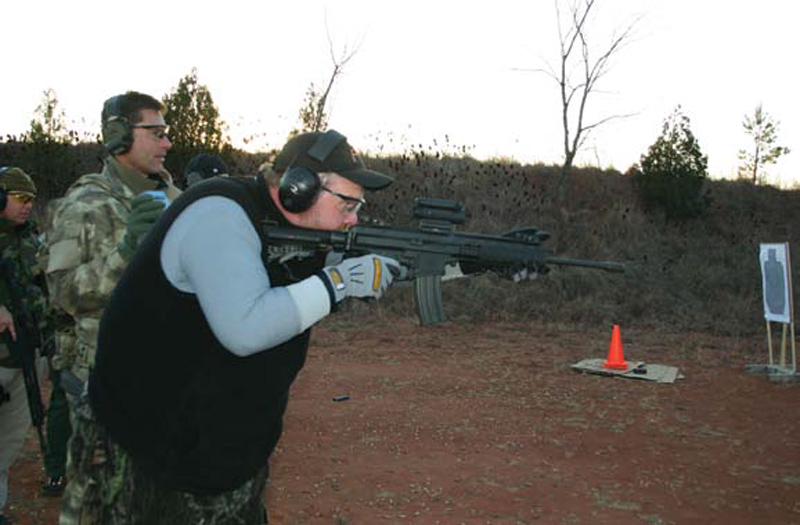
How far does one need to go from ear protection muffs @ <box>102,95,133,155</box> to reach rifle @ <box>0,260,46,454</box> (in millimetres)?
1689

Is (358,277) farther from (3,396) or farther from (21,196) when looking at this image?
(21,196)

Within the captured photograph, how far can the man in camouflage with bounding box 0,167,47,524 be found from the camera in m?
4.41

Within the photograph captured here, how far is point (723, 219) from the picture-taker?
2241 centimetres

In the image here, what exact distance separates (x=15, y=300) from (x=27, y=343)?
0.33m

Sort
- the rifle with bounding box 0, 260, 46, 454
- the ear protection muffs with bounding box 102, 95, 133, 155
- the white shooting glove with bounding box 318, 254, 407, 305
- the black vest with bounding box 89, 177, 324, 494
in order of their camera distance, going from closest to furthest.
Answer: the black vest with bounding box 89, 177, 324, 494 < the white shooting glove with bounding box 318, 254, 407, 305 < the ear protection muffs with bounding box 102, 95, 133, 155 < the rifle with bounding box 0, 260, 46, 454

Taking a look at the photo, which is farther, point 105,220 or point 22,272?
point 22,272

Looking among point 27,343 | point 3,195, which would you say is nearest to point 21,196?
point 3,195

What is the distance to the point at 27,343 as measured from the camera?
450 centimetres

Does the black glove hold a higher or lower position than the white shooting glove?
lower

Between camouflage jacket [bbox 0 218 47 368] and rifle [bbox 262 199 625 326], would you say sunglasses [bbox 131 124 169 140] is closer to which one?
rifle [bbox 262 199 625 326]

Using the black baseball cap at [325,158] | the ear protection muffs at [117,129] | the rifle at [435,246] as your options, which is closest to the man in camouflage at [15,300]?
the ear protection muffs at [117,129]

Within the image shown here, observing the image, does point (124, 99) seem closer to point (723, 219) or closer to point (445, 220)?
point (445, 220)

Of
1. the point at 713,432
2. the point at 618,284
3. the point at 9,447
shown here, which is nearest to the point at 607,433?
the point at 713,432

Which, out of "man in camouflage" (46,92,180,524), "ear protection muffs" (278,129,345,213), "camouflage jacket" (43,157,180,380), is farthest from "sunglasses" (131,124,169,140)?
"ear protection muffs" (278,129,345,213)
